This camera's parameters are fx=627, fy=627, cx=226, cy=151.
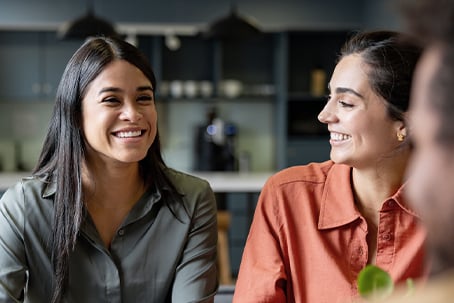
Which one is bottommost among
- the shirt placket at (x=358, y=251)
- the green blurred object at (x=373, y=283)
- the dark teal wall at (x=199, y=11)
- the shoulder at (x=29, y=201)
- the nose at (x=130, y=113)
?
the shirt placket at (x=358, y=251)

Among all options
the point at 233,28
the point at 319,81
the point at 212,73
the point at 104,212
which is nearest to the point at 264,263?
the point at 104,212

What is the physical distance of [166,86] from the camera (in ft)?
19.6

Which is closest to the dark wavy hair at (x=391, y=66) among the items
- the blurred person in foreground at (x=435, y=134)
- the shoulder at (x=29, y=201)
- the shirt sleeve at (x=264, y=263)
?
the shirt sleeve at (x=264, y=263)

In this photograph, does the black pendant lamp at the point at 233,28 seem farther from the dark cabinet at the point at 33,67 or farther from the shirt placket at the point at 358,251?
the shirt placket at the point at 358,251

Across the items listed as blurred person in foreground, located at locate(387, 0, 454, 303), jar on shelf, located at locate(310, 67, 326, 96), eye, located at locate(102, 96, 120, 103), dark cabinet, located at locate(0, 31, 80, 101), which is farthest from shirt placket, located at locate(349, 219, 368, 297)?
dark cabinet, located at locate(0, 31, 80, 101)

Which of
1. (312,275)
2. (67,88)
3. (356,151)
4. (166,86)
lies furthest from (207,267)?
(166,86)

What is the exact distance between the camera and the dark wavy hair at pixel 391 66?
1567 mm

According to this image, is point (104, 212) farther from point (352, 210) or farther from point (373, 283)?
point (373, 283)

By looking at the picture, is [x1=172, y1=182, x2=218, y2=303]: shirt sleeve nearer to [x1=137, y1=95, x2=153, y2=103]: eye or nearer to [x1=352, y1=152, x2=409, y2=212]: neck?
[x1=137, y1=95, x2=153, y2=103]: eye

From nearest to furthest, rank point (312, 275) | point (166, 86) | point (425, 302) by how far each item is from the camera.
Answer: point (425, 302) < point (312, 275) < point (166, 86)

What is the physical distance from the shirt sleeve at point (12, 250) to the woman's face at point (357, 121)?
0.82m

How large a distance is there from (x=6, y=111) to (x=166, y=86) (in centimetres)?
160

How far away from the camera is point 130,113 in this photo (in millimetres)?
1640

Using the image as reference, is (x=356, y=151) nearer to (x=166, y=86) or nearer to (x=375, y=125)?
(x=375, y=125)
